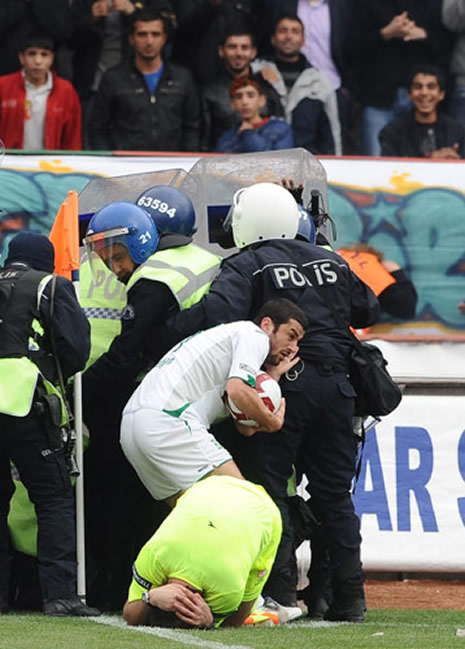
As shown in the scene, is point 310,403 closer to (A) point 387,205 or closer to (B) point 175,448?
(B) point 175,448

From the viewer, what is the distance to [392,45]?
15.4 m

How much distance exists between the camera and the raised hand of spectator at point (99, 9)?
14.5 meters

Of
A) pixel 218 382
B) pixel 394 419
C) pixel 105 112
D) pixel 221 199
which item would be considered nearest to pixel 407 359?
pixel 394 419

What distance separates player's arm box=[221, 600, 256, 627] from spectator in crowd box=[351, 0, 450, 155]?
8.28 m

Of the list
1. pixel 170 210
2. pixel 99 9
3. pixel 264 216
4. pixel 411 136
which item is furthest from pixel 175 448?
pixel 99 9

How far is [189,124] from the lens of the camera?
14188 mm

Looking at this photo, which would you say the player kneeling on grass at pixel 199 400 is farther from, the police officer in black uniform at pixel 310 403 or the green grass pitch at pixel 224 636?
the green grass pitch at pixel 224 636

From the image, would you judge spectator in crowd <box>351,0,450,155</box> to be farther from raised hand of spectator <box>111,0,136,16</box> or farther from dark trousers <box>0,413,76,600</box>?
dark trousers <box>0,413,76,600</box>

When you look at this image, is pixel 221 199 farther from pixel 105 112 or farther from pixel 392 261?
pixel 105 112

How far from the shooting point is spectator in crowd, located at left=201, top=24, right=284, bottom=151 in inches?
564

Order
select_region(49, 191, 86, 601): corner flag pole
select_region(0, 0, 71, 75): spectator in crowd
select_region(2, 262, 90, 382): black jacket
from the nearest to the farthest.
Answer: select_region(2, 262, 90, 382): black jacket, select_region(49, 191, 86, 601): corner flag pole, select_region(0, 0, 71, 75): spectator in crowd

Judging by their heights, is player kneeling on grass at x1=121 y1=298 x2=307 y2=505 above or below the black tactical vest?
below

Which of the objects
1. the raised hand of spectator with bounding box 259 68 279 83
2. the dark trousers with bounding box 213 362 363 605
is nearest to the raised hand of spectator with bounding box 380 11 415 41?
the raised hand of spectator with bounding box 259 68 279 83

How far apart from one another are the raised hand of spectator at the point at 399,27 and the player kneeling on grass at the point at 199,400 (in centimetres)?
771
